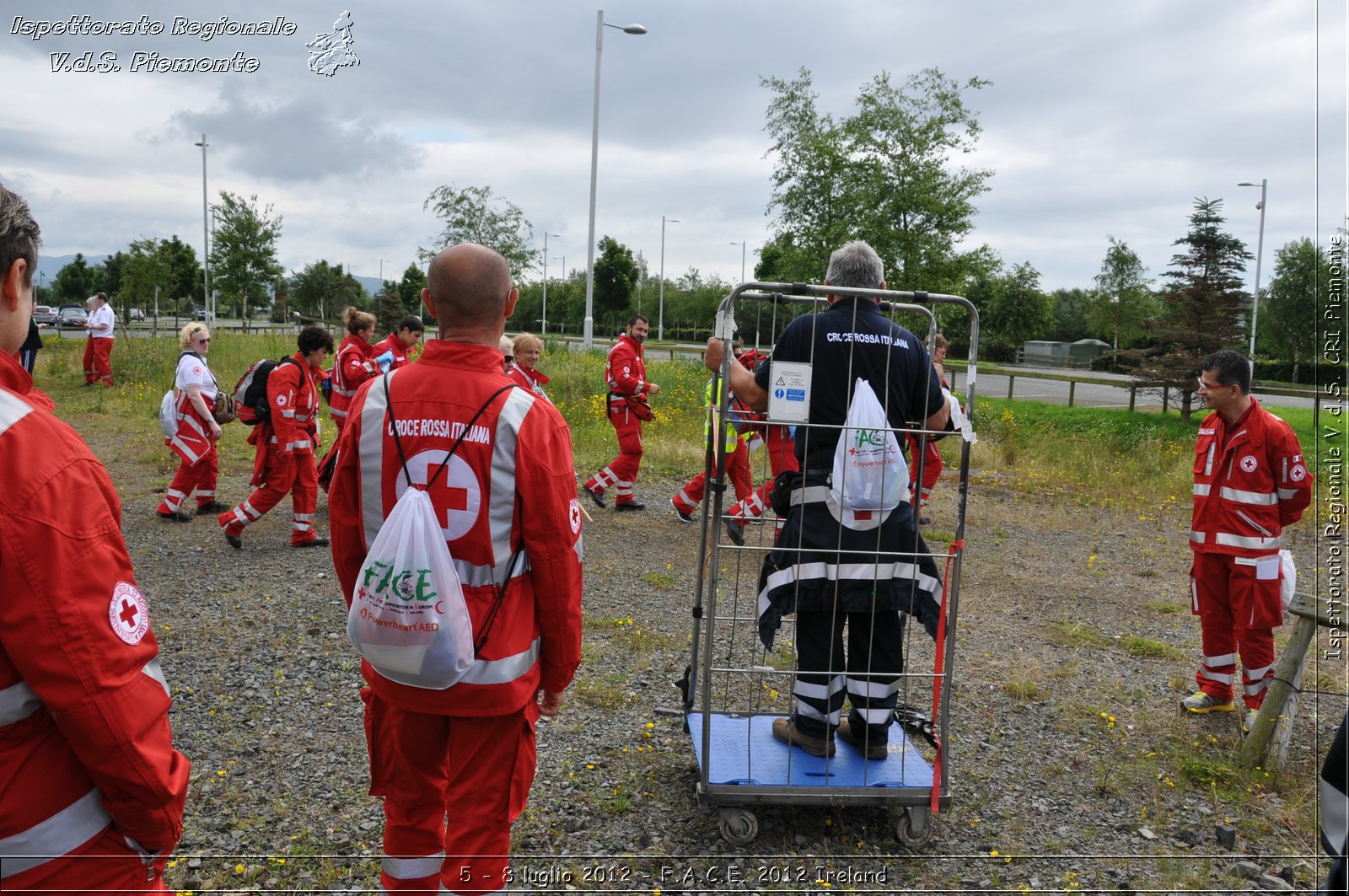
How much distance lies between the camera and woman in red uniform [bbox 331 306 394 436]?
8750mm

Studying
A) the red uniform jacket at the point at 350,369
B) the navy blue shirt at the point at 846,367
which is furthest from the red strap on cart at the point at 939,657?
the red uniform jacket at the point at 350,369

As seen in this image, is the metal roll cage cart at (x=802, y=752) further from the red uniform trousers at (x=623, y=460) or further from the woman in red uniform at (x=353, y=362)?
the red uniform trousers at (x=623, y=460)

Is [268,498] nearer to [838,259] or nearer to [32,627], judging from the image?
[838,259]

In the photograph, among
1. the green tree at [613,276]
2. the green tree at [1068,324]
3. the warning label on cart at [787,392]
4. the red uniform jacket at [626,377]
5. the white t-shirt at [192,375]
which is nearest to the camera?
the warning label on cart at [787,392]

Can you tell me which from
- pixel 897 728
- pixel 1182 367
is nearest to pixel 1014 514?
pixel 897 728

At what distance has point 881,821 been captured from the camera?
13.2ft

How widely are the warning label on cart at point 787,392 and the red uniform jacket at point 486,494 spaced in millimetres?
1162

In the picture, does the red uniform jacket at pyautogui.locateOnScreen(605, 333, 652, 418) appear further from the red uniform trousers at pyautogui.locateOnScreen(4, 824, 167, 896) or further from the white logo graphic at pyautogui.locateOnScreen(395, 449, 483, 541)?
the red uniform trousers at pyautogui.locateOnScreen(4, 824, 167, 896)

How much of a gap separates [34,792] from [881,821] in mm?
3366

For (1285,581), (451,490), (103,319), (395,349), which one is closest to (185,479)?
(395,349)

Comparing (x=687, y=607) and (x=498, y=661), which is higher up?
(x=498, y=661)

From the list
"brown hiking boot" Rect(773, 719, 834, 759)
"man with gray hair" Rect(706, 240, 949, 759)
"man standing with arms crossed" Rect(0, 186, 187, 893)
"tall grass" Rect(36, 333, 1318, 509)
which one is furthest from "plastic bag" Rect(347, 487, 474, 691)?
"tall grass" Rect(36, 333, 1318, 509)

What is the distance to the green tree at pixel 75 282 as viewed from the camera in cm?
6762

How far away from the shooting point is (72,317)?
52156 millimetres
